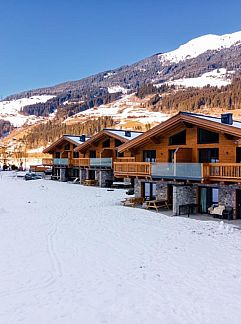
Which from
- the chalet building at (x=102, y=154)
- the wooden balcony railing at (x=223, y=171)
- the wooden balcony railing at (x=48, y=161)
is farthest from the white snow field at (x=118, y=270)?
the wooden balcony railing at (x=48, y=161)

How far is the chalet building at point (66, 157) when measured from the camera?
1688 inches

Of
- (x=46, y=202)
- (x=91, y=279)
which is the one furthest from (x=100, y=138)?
(x=91, y=279)

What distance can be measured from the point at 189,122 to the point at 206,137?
4.42 ft

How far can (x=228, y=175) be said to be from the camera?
1817 centimetres

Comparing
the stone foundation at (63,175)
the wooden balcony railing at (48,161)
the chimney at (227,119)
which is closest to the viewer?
the chimney at (227,119)

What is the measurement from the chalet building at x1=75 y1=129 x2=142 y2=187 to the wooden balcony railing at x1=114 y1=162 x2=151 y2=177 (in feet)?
26.8

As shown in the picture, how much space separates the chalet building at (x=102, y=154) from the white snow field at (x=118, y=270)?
55.5 ft

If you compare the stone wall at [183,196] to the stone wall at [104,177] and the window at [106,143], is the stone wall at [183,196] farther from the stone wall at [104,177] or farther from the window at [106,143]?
the window at [106,143]

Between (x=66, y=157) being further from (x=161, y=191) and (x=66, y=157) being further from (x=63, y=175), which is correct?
(x=161, y=191)

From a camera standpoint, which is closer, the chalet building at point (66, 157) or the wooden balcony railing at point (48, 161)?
the chalet building at point (66, 157)

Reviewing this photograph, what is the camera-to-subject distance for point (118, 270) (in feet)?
35.4

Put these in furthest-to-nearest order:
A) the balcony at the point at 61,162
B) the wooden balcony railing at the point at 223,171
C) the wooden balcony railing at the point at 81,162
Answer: the balcony at the point at 61,162, the wooden balcony railing at the point at 81,162, the wooden balcony railing at the point at 223,171

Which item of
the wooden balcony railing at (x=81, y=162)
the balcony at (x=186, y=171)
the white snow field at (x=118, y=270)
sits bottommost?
the white snow field at (x=118, y=270)

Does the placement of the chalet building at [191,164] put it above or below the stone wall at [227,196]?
above
